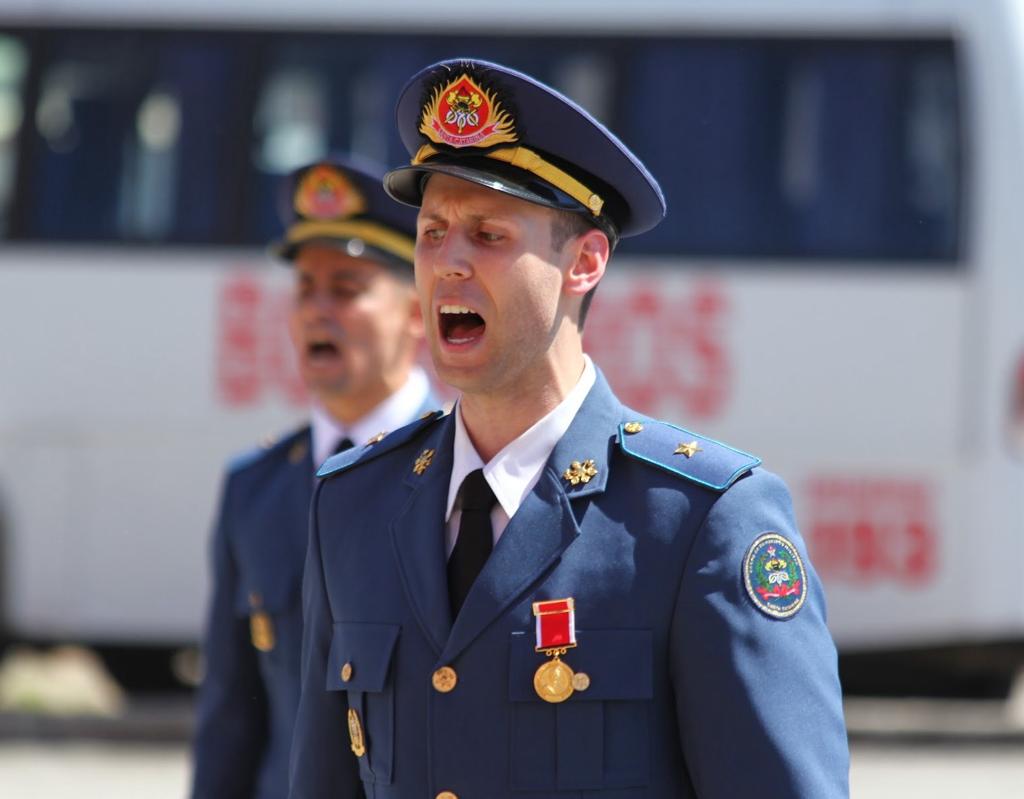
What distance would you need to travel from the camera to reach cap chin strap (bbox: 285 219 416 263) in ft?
13.0

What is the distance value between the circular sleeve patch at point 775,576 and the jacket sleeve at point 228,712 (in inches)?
63.3

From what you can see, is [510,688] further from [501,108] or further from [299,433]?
[299,433]

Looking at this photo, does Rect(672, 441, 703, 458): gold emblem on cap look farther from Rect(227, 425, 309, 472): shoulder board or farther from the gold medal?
Rect(227, 425, 309, 472): shoulder board

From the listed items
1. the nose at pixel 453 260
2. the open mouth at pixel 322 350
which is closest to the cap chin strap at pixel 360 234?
the open mouth at pixel 322 350

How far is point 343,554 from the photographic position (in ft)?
7.99

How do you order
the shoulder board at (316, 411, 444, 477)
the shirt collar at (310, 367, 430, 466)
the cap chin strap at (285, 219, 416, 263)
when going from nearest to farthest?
the shoulder board at (316, 411, 444, 477)
the shirt collar at (310, 367, 430, 466)
the cap chin strap at (285, 219, 416, 263)

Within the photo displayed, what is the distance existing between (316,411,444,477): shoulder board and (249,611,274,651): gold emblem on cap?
0.94 m

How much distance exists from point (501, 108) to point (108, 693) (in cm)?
Result: 747

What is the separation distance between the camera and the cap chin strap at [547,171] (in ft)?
7.86

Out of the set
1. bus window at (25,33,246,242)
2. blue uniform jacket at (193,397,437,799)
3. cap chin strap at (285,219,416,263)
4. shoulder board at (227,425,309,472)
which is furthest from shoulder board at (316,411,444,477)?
bus window at (25,33,246,242)

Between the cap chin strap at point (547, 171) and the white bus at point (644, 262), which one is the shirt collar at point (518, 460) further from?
the white bus at point (644, 262)

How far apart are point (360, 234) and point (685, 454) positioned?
180cm

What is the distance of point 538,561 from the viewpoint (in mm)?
2254

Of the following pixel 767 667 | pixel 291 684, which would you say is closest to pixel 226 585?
pixel 291 684
